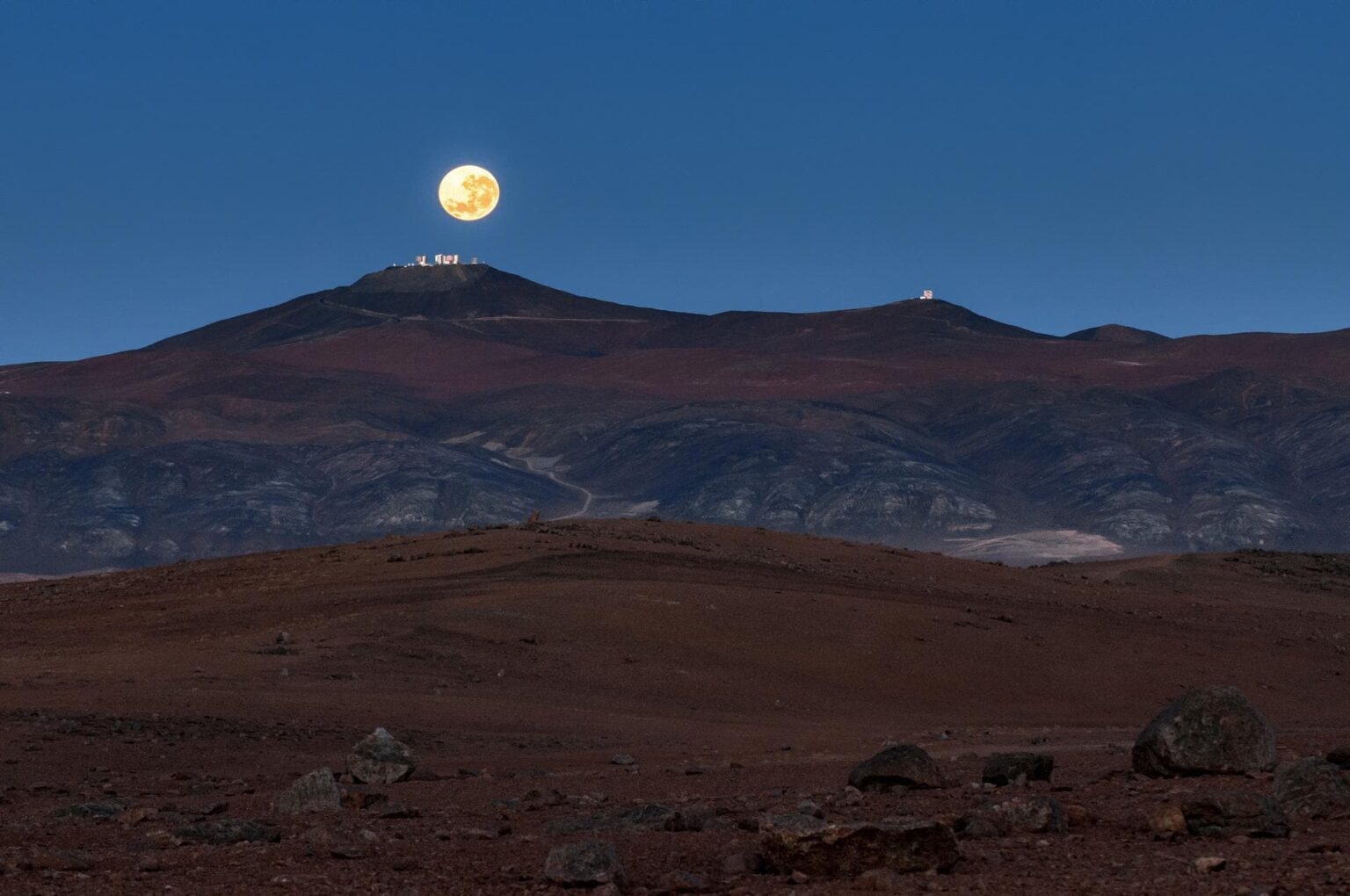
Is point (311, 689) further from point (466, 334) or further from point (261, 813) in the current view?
point (466, 334)

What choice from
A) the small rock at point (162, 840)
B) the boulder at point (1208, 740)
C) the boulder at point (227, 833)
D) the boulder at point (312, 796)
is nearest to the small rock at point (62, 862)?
the small rock at point (162, 840)

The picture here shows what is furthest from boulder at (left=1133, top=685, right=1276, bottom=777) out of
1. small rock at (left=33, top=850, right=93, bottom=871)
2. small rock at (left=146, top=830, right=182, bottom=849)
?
small rock at (left=33, top=850, right=93, bottom=871)

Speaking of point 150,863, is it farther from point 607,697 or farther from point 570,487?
point 570,487

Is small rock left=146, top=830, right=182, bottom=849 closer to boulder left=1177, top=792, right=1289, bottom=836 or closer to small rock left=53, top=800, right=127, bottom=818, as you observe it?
small rock left=53, top=800, right=127, bottom=818

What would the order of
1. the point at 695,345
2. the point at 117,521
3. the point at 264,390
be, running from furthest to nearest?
the point at 695,345
the point at 264,390
the point at 117,521

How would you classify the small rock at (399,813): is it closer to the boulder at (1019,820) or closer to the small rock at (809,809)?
the small rock at (809,809)

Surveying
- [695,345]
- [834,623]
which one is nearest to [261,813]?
[834,623]
